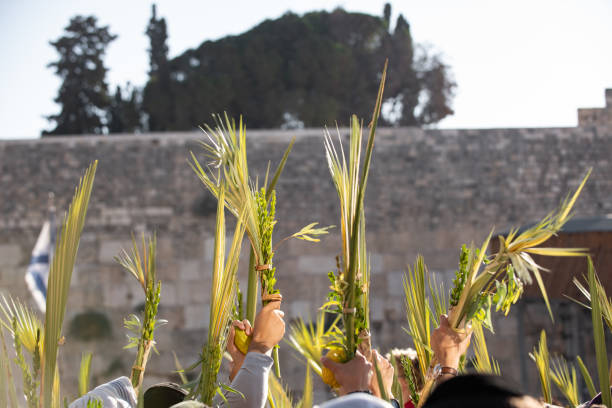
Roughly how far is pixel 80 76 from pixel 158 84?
5.19ft

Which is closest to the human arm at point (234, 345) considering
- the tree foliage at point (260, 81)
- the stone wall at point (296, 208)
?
the stone wall at point (296, 208)

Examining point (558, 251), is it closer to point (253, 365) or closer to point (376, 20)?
point (253, 365)

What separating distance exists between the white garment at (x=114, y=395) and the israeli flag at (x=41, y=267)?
5096 mm

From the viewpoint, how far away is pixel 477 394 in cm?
96

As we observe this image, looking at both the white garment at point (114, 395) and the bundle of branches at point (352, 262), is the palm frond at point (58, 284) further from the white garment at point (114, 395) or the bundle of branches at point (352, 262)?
the bundle of branches at point (352, 262)

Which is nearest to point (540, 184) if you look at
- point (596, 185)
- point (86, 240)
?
point (596, 185)

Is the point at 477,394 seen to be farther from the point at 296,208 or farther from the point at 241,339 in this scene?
the point at 296,208

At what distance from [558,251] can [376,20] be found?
14240 mm

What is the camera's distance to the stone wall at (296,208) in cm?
756

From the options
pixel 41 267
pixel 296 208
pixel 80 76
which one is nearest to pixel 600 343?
pixel 41 267

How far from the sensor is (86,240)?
24.9ft

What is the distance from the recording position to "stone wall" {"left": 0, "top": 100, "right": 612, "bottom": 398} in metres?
7.56

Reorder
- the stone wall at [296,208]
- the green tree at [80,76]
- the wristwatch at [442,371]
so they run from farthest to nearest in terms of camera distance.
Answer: the green tree at [80,76]
the stone wall at [296,208]
the wristwatch at [442,371]

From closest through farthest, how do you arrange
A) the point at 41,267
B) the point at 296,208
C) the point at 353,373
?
→ the point at 353,373, the point at 41,267, the point at 296,208
